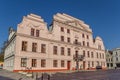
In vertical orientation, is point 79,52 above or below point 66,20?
below

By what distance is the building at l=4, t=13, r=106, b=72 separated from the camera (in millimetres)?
28344

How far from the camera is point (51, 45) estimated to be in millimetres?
33375

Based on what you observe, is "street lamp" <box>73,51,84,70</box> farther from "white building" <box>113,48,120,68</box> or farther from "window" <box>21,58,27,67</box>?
"white building" <box>113,48,120,68</box>

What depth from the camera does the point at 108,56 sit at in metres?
73.4

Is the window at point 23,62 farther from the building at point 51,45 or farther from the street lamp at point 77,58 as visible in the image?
the street lamp at point 77,58

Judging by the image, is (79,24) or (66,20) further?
(79,24)

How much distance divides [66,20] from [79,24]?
18.1 feet

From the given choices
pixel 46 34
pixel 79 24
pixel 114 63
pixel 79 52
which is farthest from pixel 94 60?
pixel 114 63

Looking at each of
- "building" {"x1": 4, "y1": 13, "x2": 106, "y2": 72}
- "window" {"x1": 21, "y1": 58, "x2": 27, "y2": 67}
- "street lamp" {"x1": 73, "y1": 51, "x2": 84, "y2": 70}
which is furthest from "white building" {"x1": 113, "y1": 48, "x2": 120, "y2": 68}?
"window" {"x1": 21, "y1": 58, "x2": 27, "y2": 67}

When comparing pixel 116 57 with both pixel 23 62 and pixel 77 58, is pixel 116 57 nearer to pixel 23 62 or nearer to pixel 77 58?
pixel 77 58

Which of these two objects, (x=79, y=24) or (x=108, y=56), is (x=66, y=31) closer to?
(x=79, y=24)

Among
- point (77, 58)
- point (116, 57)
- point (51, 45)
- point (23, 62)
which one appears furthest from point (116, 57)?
point (23, 62)

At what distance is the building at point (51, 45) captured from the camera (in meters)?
28.3

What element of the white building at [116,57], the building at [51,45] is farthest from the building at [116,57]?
the building at [51,45]
